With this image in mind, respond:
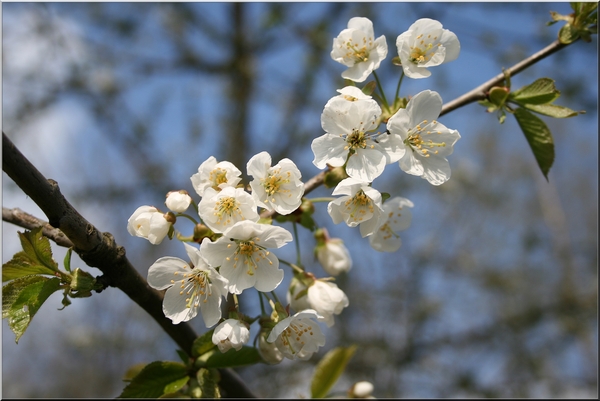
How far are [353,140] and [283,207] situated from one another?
240mm

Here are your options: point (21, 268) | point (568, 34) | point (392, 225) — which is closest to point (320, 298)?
point (392, 225)

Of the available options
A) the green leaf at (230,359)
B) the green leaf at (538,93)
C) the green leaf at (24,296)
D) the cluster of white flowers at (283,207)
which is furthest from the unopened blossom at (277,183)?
the green leaf at (538,93)

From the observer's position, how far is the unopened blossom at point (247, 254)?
98 cm

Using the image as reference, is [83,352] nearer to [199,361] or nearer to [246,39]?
[246,39]

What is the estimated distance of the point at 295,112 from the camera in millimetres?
5703

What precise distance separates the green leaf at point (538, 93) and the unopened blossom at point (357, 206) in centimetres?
52

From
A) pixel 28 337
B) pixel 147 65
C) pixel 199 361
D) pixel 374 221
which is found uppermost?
pixel 147 65

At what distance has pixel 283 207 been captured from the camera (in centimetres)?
108

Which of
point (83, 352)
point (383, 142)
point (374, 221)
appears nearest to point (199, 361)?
point (374, 221)

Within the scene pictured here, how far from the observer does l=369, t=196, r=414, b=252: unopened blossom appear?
146cm

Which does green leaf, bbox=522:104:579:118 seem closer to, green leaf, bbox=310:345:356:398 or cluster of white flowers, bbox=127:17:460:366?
cluster of white flowers, bbox=127:17:460:366

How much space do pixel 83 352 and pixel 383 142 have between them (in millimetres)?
6337

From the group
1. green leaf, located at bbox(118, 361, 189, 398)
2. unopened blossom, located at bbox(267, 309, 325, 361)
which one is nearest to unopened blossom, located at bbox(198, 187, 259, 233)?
unopened blossom, located at bbox(267, 309, 325, 361)

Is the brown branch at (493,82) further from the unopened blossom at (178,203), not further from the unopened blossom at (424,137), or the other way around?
the unopened blossom at (178,203)
